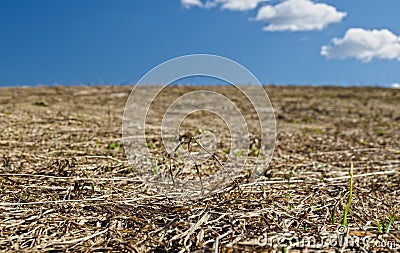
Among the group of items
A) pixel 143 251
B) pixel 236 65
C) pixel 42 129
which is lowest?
pixel 143 251

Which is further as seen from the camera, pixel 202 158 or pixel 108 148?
pixel 108 148

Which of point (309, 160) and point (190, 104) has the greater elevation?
point (190, 104)

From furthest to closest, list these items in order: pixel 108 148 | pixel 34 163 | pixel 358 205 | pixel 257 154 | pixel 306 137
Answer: pixel 306 137, pixel 257 154, pixel 108 148, pixel 34 163, pixel 358 205

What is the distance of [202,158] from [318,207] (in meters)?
1.72

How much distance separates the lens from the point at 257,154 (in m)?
4.92

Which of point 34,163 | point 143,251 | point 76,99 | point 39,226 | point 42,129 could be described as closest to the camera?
point 143,251

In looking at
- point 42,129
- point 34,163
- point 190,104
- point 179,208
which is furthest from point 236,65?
point 190,104

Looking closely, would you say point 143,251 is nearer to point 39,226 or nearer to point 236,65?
point 39,226

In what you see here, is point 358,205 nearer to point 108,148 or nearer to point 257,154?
point 257,154

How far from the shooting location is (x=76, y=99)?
425 inches

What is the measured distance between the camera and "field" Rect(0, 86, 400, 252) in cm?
197

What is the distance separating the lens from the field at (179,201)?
1.97 metres

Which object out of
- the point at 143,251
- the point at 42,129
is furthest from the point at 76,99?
the point at 143,251

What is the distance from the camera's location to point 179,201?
2.55 m
